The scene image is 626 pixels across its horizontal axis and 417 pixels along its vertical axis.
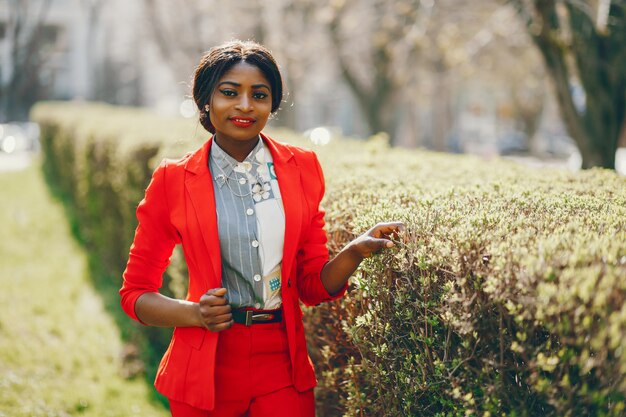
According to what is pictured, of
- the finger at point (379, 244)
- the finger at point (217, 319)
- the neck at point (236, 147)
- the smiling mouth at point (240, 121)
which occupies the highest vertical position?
the smiling mouth at point (240, 121)

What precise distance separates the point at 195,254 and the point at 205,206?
0.62 feet

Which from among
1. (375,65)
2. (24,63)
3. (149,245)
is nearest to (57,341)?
(149,245)

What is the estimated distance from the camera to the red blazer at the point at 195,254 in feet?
7.79

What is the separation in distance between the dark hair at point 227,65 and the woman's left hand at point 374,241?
70cm

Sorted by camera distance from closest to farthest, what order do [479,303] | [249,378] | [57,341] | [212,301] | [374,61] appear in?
[479,303], [212,301], [249,378], [57,341], [374,61]

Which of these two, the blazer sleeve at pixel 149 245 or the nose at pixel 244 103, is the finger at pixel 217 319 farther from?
the nose at pixel 244 103

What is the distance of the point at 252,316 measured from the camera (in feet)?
7.94

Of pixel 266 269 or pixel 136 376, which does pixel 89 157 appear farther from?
pixel 266 269

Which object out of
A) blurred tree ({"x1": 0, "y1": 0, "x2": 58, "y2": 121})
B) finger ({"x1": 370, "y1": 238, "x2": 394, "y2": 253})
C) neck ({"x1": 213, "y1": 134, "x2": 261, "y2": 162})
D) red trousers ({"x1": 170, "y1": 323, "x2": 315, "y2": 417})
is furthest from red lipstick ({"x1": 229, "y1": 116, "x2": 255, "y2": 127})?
blurred tree ({"x1": 0, "y1": 0, "x2": 58, "y2": 121})

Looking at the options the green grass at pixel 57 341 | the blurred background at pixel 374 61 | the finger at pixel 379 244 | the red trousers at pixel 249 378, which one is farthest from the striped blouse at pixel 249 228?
the green grass at pixel 57 341

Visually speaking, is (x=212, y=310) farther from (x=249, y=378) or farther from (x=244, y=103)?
(x=244, y=103)

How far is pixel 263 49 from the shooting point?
2.58 metres

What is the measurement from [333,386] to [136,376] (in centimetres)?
296

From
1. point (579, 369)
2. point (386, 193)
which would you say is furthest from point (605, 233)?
point (386, 193)
